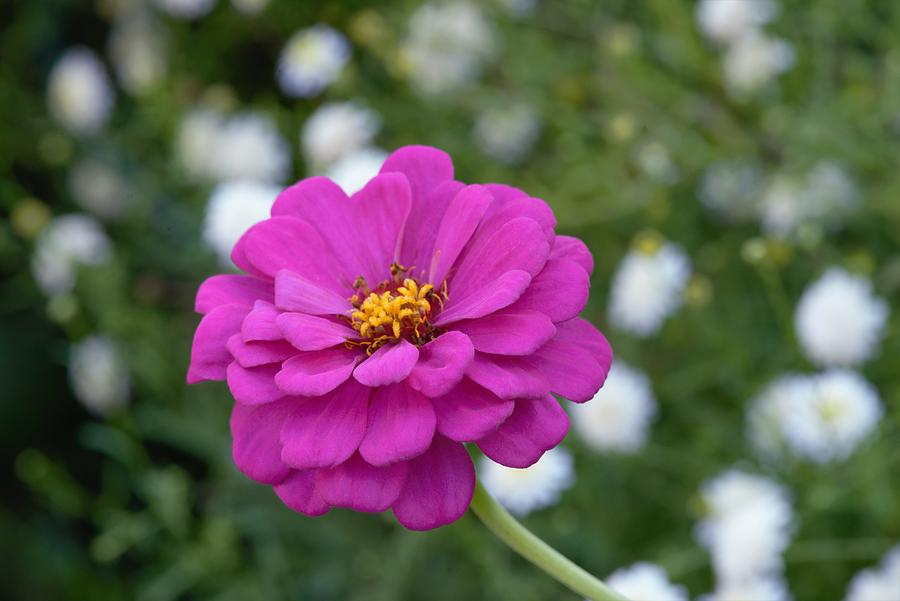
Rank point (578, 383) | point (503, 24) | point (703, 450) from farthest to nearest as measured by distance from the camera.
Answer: point (503, 24), point (703, 450), point (578, 383)

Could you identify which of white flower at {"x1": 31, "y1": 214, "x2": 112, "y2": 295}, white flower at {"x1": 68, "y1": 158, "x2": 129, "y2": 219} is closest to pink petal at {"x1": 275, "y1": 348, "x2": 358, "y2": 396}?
white flower at {"x1": 31, "y1": 214, "x2": 112, "y2": 295}

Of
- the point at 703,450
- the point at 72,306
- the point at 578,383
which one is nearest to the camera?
the point at 578,383

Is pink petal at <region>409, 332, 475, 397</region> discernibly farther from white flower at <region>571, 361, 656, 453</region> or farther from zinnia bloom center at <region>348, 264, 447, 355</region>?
white flower at <region>571, 361, 656, 453</region>

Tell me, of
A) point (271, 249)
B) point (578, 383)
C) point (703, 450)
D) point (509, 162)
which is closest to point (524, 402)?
point (578, 383)

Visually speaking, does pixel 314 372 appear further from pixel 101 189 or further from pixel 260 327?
pixel 101 189

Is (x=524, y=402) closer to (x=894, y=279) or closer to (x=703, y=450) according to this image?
(x=703, y=450)

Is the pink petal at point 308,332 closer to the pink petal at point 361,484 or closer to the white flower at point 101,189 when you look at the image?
the pink petal at point 361,484
